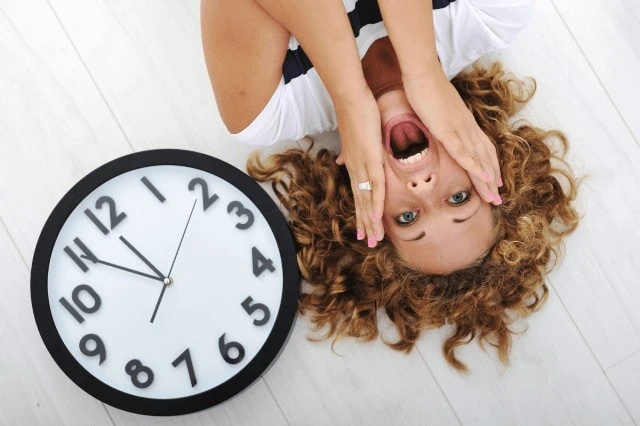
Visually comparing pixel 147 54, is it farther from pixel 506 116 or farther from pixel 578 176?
pixel 578 176

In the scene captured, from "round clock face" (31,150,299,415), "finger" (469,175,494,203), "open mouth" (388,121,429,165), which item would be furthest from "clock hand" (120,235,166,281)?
"finger" (469,175,494,203)

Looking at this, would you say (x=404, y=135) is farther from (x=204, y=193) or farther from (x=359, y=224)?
(x=204, y=193)

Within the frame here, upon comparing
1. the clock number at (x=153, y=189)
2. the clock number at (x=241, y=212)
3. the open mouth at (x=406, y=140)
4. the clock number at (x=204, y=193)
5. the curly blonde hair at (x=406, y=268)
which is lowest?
the curly blonde hair at (x=406, y=268)

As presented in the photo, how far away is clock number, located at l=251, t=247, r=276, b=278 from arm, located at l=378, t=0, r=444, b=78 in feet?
1.45

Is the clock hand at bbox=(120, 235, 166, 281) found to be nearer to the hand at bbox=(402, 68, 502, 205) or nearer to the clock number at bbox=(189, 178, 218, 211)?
the clock number at bbox=(189, 178, 218, 211)

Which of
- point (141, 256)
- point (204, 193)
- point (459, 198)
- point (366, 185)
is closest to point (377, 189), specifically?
point (366, 185)

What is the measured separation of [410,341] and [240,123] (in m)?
0.57

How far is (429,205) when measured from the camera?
37.8 inches

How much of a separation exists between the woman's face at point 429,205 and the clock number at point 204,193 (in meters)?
0.36

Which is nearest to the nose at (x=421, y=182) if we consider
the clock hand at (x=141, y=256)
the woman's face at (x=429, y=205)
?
the woman's face at (x=429, y=205)

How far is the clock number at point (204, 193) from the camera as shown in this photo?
3.91 feet

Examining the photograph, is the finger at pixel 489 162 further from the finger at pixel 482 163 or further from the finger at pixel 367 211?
the finger at pixel 367 211

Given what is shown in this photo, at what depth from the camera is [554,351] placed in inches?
49.9

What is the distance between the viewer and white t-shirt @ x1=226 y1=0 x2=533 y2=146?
1087 mm
